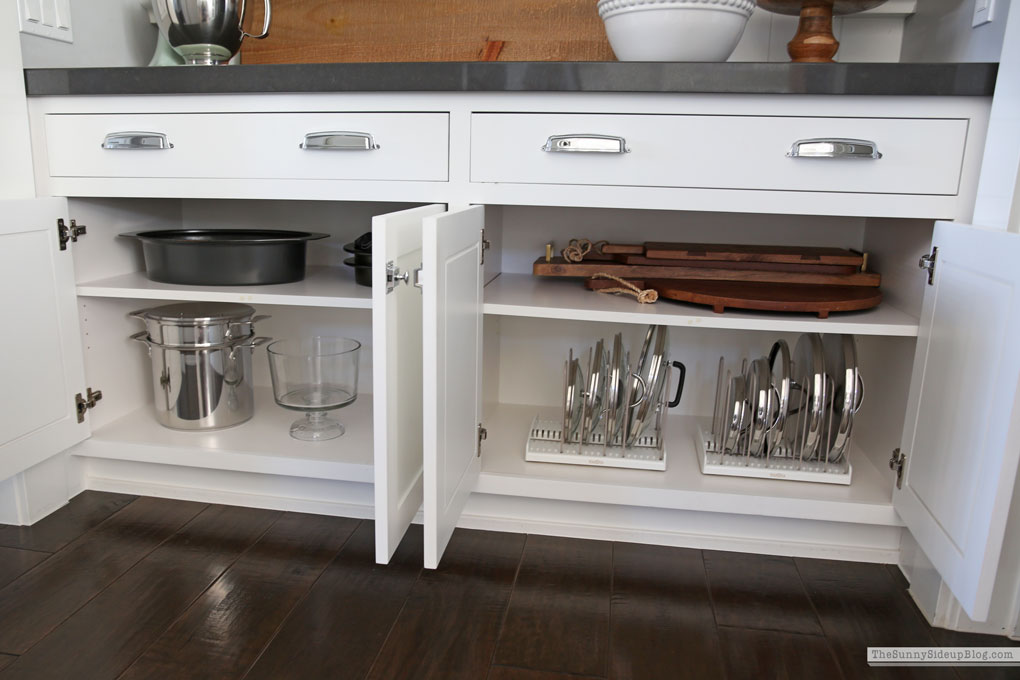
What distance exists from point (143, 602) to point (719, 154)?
117cm

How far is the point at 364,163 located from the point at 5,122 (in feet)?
2.17

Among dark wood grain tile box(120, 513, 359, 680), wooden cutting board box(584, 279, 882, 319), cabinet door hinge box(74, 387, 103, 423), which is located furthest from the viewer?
cabinet door hinge box(74, 387, 103, 423)

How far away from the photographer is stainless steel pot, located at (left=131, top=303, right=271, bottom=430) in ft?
4.88

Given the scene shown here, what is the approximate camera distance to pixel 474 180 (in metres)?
1.24

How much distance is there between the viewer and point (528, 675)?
3.30ft

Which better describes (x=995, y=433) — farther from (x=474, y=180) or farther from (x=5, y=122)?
(x=5, y=122)

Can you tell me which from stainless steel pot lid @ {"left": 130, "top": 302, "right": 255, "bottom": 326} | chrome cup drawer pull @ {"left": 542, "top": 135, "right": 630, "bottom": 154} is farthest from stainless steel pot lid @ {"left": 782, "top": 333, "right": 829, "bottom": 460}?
stainless steel pot lid @ {"left": 130, "top": 302, "right": 255, "bottom": 326}

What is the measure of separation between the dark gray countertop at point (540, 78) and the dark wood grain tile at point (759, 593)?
2.68ft

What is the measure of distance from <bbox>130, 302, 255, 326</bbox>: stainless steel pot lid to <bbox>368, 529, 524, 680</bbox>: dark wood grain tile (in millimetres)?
658

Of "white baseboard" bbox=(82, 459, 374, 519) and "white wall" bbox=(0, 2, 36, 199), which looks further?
"white baseboard" bbox=(82, 459, 374, 519)

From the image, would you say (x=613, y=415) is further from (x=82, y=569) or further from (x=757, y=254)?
(x=82, y=569)

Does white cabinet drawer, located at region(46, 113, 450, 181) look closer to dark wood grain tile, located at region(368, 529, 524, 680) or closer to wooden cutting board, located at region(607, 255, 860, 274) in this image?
wooden cutting board, located at region(607, 255, 860, 274)

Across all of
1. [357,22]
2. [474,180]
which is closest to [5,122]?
[357,22]

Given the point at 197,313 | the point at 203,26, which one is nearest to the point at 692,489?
the point at 197,313
